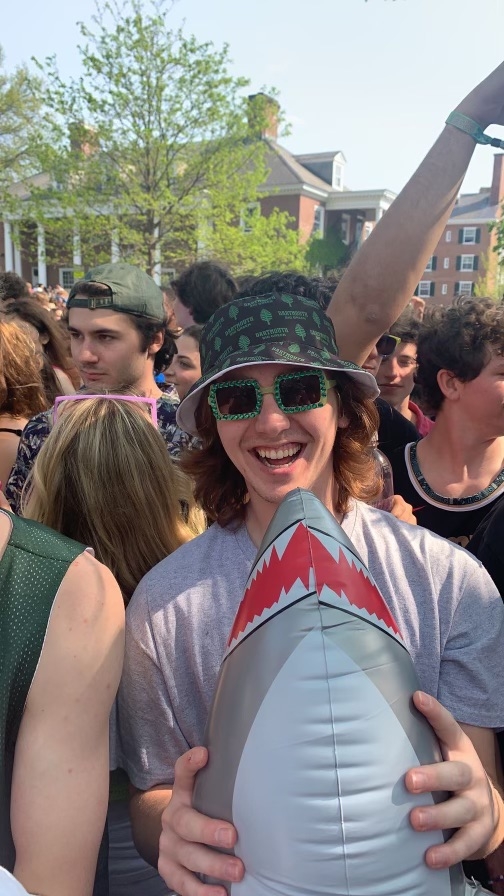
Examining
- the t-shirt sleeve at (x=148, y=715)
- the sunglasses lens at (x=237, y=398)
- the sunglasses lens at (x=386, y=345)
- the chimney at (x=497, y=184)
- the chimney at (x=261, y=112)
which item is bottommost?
the t-shirt sleeve at (x=148, y=715)

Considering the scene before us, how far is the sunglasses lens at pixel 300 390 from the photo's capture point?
5.05ft

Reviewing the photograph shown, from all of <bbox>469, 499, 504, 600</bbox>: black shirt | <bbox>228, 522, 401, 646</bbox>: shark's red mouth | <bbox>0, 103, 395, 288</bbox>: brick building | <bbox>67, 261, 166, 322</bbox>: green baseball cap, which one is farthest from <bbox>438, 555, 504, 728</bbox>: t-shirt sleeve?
<bbox>0, 103, 395, 288</bbox>: brick building

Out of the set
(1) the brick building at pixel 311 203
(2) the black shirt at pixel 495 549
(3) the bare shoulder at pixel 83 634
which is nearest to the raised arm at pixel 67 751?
(3) the bare shoulder at pixel 83 634

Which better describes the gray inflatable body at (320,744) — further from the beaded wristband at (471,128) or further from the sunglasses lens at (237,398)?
the beaded wristband at (471,128)

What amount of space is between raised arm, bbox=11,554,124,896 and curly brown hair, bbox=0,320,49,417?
199cm

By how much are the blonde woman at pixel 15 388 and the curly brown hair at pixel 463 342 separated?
186 centimetres

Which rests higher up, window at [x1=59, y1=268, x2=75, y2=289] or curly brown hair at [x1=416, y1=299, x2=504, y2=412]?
window at [x1=59, y1=268, x2=75, y2=289]

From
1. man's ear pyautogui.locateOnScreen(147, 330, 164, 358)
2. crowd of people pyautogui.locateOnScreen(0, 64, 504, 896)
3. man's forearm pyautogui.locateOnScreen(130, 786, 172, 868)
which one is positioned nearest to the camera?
crowd of people pyautogui.locateOnScreen(0, 64, 504, 896)

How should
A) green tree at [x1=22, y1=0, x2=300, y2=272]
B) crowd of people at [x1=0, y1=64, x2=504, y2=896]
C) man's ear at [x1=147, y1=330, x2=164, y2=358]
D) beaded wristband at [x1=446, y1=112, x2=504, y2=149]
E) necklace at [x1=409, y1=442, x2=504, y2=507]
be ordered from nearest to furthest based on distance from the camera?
crowd of people at [x1=0, y1=64, x2=504, y2=896] → beaded wristband at [x1=446, y1=112, x2=504, y2=149] → necklace at [x1=409, y1=442, x2=504, y2=507] → man's ear at [x1=147, y1=330, x2=164, y2=358] → green tree at [x1=22, y1=0, x2=300, y2=272]

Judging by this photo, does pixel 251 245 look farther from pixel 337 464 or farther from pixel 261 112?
pixel 337 464

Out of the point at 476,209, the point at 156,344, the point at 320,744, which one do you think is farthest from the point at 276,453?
the point at 476,209

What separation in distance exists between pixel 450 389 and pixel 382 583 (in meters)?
1.82

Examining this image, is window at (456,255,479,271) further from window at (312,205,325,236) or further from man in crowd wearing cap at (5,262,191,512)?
man in crowd wearing cap at (5,262,191,512)

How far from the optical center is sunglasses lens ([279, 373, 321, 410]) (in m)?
1.54
